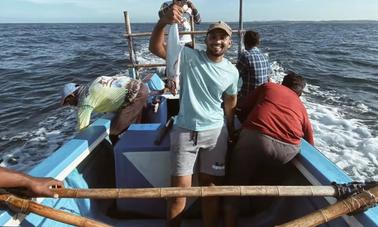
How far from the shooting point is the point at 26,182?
7.17ft

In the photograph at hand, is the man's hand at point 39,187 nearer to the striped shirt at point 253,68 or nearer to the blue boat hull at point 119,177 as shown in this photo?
the blue boat hull at point 119,177

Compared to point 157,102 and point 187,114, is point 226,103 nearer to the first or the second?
point 187,114

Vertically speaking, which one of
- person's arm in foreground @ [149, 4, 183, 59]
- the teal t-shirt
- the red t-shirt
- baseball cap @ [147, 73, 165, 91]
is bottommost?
baseball cap @ [147, 73, 165, 91]

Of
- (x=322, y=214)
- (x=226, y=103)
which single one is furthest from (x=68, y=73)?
(x=322, y=214)

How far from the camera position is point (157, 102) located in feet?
14.9

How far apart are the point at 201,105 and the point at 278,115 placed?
25.2 inches

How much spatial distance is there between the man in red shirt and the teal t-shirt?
344 mm

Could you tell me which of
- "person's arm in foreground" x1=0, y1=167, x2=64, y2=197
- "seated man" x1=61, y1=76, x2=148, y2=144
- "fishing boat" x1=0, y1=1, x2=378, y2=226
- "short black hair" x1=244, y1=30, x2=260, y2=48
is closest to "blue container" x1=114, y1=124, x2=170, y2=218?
"fishing boat" x1=0, y1=1, x2=378, y2=226

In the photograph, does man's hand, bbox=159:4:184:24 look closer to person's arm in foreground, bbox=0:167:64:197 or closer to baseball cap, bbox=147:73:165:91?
person's arm in foreground, bbox=0:167:64:197

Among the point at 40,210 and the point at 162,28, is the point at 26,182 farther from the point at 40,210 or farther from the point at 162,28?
the point at 162,28

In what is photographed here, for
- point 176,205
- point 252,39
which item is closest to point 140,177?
point 176,205

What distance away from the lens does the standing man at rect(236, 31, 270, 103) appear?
15.5ft

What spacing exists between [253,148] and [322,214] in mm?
824

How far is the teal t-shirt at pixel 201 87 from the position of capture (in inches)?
101
